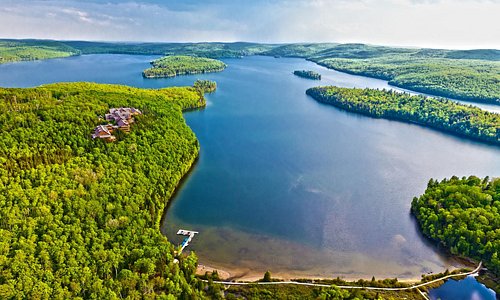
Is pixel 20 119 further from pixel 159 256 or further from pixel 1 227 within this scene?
pixel 159 256

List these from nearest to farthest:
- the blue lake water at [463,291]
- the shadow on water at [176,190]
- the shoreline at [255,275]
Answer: the blue lake water at [463,291], the shoreline at [255,275], the shadow on water at [176,190]

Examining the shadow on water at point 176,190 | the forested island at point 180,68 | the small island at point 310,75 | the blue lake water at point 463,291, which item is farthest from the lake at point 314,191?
the small island at point 310,75

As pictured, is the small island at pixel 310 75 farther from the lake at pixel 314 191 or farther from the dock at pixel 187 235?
the dock at pixel 187 235

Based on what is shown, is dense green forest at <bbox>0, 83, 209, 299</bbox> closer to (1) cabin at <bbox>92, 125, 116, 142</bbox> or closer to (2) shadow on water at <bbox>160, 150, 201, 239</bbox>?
(1) cabin at <bbox>92, 125, 116, 142</bbox>

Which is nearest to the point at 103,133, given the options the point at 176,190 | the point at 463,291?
the point at 176,190

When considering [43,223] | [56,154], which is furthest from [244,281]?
[56,154]

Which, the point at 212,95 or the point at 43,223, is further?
the point at 212,95

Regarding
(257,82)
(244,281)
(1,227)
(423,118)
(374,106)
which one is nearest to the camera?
(1,227)
